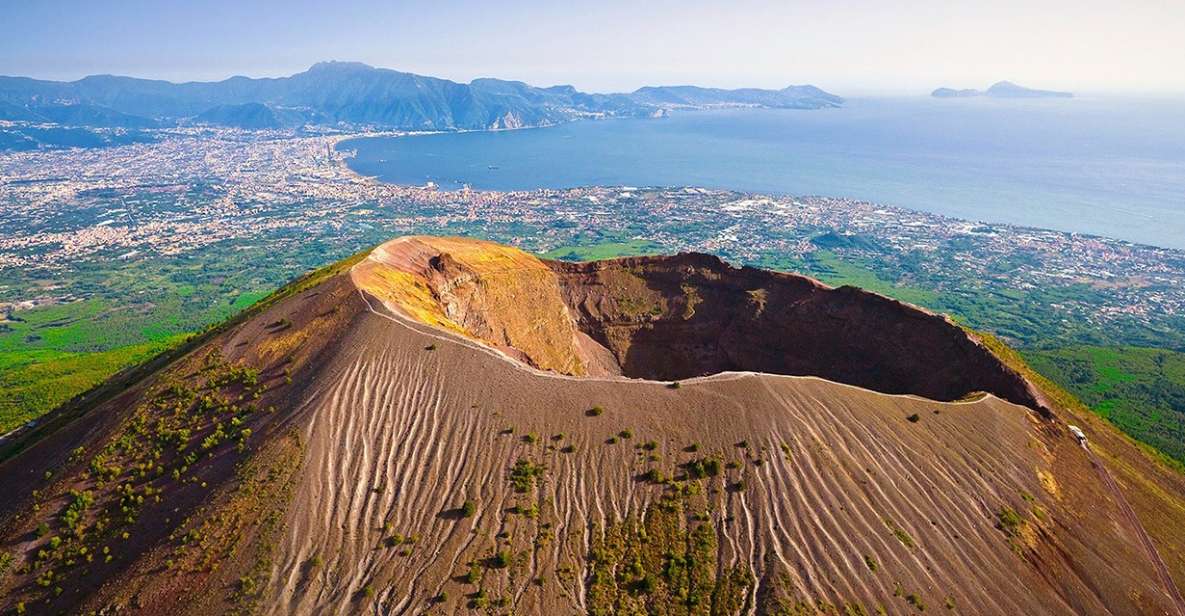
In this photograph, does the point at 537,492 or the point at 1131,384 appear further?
the point at 1131,384

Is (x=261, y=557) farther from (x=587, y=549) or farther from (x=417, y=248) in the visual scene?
(x=417, y=248)

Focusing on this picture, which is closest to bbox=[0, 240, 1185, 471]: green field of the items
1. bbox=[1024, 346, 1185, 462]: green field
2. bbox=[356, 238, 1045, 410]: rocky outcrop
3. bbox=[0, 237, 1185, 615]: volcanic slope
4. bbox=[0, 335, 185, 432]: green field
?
bbox=[1024, 346, 1185, 462]: green field

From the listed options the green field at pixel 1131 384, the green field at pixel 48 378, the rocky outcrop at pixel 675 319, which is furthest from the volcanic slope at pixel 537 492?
the green field at pixel 1131 384

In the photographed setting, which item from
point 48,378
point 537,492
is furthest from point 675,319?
point 48,378

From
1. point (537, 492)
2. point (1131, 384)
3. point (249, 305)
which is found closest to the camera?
point (537, 492)

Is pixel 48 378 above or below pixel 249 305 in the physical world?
above

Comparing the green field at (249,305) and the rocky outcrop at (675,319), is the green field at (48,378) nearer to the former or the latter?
the green field at (249,305)

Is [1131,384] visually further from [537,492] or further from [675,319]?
[537,492]

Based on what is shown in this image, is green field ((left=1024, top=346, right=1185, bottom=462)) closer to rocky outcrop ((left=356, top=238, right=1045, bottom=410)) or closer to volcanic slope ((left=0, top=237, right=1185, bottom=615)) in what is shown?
rocky outcrop ((left=356, top=238, right=1045, bottom=410))

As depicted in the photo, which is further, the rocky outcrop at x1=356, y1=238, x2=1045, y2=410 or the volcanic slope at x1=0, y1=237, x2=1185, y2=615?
the rocky outcrop at x1=356, y1=238, x2=1045, y2=410
